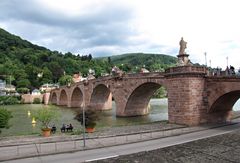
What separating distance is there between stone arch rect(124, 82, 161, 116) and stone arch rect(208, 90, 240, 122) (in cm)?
1452

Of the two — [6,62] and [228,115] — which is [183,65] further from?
[6,62]

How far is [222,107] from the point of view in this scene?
35188mm

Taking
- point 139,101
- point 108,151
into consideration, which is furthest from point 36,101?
point 108,151

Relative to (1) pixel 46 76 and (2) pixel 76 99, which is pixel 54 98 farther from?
(1) pixel 46 76

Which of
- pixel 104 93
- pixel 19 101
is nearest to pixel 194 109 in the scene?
pixel 104 93

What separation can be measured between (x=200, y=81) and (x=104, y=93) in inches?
1567

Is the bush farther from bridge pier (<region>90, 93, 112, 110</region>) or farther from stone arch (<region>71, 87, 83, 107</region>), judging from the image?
bridge pier (<region>90, 93, 112, 110</region>)

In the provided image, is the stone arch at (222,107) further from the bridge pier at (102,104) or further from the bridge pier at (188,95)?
the bridge pier at (102,104)

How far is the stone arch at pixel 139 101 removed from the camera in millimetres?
49312

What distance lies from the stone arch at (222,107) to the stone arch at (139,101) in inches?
572

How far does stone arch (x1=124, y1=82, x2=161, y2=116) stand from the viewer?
49312 millimetres

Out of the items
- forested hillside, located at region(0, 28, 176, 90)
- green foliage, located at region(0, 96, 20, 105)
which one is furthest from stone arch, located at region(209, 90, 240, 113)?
forested hillside, located at region(0, 28, 176, 90)

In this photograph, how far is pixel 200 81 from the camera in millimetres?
33219

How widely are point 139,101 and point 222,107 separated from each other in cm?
1918
